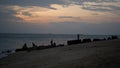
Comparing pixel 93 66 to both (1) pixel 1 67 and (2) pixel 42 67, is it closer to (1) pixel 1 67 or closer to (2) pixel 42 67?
(2) pixel 42 67

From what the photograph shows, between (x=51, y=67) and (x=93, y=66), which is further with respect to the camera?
(x=51, y=67)

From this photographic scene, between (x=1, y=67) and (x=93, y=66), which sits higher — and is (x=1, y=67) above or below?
below

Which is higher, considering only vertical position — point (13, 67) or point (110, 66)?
point (110, 66)

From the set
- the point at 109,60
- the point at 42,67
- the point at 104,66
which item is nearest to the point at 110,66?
the point at 104,66

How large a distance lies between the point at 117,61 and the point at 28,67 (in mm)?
7655

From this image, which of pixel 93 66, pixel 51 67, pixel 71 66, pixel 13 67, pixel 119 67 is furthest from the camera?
pixel 13 67

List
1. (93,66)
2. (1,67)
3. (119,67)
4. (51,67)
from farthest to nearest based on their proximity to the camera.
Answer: (1,67) → (51,67) → (93,66) → (119,67)

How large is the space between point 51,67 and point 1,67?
708 centimetres

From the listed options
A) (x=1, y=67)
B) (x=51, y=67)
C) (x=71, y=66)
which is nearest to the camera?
(x=71, y=66)

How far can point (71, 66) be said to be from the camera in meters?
13.9

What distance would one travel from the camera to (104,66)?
1232 cm

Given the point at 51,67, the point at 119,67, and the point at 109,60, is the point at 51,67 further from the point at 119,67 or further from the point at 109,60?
the point at 119,67

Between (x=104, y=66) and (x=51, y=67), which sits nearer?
(x=104, y=66)

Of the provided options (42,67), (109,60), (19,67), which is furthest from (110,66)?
(19,67)
